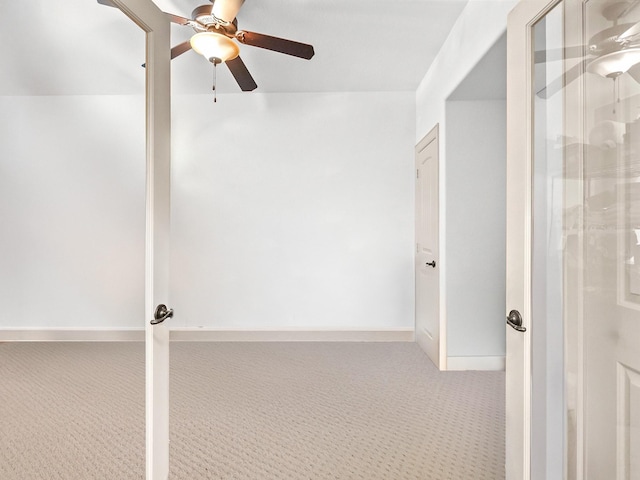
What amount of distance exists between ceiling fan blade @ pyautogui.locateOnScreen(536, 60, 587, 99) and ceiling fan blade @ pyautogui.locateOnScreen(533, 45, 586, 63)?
0.03 metres

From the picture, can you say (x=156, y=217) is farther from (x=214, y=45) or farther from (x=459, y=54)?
(x=459, y=54)

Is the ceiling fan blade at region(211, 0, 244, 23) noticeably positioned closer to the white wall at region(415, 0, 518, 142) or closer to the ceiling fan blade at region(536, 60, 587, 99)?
the white wall at region(415, 0, 518, 142)

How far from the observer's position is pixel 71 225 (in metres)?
1.09

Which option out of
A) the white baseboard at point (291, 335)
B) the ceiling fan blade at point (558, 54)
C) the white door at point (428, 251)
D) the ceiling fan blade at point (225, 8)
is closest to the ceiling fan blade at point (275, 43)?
the ceiling fan blade at point (225, 8)

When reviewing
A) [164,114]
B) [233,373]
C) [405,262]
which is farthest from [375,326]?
[164,114]

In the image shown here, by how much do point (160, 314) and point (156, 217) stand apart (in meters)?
0.35

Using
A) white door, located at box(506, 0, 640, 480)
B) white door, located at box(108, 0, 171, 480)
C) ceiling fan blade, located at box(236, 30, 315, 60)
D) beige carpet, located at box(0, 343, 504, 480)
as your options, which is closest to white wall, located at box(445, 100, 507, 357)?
beige carpet, located at box(0, 343, 504, 480)

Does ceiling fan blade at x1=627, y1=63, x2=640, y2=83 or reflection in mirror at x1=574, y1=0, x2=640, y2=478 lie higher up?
ceiling fan blade at x1=627, y1=63, x2=640, y2=83

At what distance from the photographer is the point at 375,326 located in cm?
398

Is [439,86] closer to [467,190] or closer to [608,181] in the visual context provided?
[467,190]

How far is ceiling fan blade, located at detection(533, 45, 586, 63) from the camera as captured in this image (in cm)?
107

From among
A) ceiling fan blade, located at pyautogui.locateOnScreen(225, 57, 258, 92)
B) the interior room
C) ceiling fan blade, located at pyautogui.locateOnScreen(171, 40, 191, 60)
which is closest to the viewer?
the interior room

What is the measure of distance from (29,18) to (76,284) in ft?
2.45

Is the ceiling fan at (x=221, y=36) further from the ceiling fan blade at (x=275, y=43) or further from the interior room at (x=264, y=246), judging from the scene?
the interior room at (x=264, y=246)
